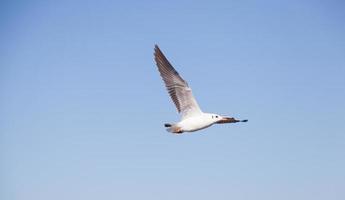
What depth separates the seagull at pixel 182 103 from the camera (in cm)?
2794

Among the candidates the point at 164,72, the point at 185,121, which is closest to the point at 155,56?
the point at 164,72

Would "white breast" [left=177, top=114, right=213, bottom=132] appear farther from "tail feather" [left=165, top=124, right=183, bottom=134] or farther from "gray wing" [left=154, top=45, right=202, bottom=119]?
"gray wing" [left=154, top=45, right=202, bottom=119]

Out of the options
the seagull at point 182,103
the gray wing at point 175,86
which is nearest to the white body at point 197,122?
the seagull at point 182,103

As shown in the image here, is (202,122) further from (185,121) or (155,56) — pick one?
(155,56)

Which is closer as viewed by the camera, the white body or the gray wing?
the white body

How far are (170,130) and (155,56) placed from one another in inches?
115

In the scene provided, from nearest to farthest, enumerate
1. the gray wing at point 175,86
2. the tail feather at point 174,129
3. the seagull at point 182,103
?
the tail feather at point 174,129 → the seagull at point 182,103 → the gray wing at point 175,86

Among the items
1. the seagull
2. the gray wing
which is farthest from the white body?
the gray wing

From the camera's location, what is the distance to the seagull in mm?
27938

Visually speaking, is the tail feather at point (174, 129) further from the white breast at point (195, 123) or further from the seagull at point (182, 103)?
the white breast at point (195, 123)

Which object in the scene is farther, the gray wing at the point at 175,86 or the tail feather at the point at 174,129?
the gray wing at the point at 175,86

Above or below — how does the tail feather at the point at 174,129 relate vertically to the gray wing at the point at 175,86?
below

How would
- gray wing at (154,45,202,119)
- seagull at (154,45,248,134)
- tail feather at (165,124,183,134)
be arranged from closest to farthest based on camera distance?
tail feather at (165,124,183,134) < seagull at (154,45,248,134) < gray wing at (154,45,202,119)

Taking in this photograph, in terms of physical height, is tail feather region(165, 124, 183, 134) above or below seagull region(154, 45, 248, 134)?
below
